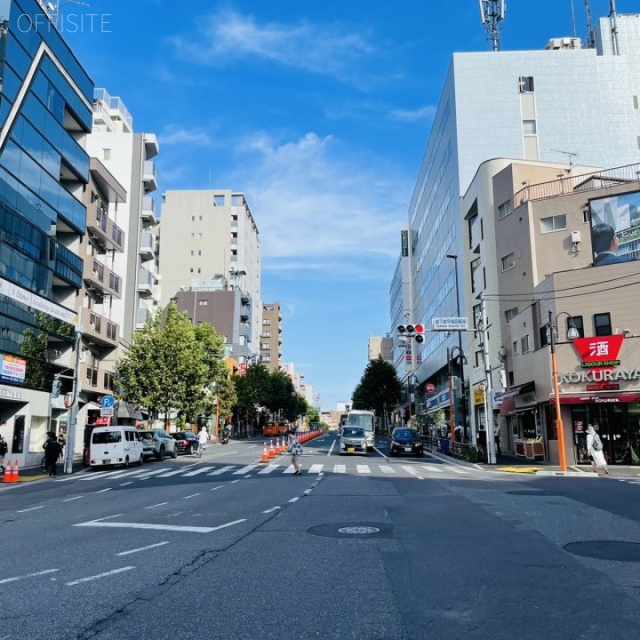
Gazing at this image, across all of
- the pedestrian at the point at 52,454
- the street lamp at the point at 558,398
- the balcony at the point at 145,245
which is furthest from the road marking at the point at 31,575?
the balcony at the point at 145,245

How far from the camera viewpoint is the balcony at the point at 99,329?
4141 cm

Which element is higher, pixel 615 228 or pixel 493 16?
pixel 493 16

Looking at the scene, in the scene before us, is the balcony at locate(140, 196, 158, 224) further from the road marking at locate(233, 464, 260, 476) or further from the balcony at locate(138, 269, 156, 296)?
the road marking at locate(233, 464, 260, 476)

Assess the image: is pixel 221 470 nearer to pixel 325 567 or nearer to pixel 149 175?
pixel 325 567

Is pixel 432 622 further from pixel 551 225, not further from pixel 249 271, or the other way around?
pixel 249 271

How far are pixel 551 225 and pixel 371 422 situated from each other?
19.8 m

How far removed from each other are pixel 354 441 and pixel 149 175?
33291 millimetres

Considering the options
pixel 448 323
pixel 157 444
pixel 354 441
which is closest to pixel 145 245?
pixel 157 444

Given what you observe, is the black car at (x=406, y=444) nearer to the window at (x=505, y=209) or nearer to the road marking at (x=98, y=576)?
the window at (x=505, y=209)

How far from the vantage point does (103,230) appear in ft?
147

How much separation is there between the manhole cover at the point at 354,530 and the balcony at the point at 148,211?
4988 centimetres

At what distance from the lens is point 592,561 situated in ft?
25.6

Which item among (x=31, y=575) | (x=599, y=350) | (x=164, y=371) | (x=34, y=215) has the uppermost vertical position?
(x=34, y=215)

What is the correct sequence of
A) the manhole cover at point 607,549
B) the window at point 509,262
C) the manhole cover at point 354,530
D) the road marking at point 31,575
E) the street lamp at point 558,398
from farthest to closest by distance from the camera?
the window at point 509,262, the street lamp at point 558,398, the manhole cover at point 354,530, the manhole cover at point 607,549, the road marking at point 31,575
